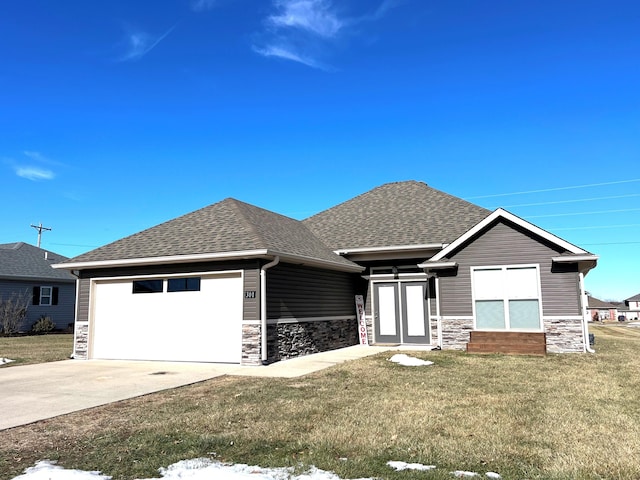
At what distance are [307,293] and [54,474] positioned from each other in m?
9.94

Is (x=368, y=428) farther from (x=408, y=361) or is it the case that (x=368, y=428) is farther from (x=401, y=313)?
(x=401, y=313)

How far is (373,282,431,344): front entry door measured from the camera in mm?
15641

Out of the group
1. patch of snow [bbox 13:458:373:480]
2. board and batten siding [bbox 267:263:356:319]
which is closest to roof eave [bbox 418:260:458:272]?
board and batten siding [bbox 267:263:356:319]

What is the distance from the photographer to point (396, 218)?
60.2ft

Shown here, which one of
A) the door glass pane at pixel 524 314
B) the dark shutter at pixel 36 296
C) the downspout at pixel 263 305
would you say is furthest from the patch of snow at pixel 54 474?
the dark shutter at pixel 36 296

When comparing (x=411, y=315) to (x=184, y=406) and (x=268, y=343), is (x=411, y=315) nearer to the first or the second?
(x=268, y=343)

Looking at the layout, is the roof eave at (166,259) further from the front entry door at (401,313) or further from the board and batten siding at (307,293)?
the front entry door at (401,313)

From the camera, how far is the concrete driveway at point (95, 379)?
23.1 feet

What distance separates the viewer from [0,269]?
25.9m

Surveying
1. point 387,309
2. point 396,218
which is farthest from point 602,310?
point 387,309

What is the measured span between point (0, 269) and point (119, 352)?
57.5 feet

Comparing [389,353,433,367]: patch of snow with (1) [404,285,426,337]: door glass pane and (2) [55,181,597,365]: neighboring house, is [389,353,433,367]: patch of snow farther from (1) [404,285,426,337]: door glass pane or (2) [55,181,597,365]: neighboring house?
(1) [404,285,426,337]: door glass pane

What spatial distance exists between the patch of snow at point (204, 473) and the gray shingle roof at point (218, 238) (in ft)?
24.7

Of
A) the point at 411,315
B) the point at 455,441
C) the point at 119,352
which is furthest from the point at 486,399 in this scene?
the point at 119,352
